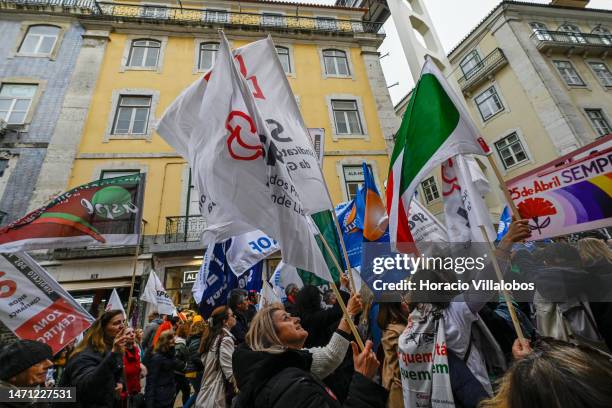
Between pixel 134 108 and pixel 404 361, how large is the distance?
1427cm

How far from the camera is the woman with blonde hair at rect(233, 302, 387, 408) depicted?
1337mm

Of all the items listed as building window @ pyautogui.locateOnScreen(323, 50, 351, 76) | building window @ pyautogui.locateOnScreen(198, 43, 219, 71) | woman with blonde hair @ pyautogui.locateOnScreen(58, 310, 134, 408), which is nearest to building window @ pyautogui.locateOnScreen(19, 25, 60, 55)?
building window @ pyautogui.locateOnScreen(198, 43, 219, 71)

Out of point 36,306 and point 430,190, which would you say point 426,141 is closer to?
point 36,306

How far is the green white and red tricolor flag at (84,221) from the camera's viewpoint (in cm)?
357

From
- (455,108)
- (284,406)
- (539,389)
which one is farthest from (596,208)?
(284,406)

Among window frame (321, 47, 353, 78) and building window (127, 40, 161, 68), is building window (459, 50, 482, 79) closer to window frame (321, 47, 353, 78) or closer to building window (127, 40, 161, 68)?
window frame (321, 47, 353, 78)

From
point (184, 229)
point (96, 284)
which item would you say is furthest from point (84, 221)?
point (96, 284)

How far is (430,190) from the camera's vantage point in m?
18.9

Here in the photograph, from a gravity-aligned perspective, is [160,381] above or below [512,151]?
below

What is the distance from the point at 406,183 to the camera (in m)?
2.67

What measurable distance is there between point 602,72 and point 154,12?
25.6 metres

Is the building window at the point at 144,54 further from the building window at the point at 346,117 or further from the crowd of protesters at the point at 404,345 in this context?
the crowd of protesters at the point at 404,345

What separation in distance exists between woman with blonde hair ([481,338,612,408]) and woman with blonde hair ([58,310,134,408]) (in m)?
2.90

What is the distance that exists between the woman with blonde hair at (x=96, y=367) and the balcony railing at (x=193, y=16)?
52.5ft
